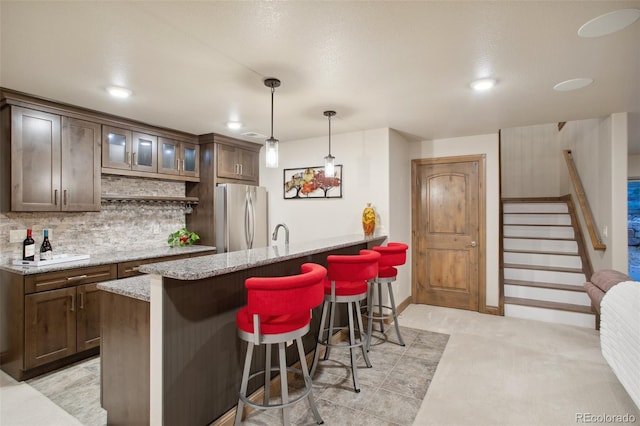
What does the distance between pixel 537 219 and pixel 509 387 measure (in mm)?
3855

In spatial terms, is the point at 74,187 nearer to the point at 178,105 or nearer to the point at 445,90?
the point at 178,105

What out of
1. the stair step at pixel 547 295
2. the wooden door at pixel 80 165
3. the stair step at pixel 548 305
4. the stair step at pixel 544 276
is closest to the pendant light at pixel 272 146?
the wooden door at pixel 80 165

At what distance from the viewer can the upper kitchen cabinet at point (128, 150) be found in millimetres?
3553

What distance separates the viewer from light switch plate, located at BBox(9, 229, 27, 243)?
10.0 ft

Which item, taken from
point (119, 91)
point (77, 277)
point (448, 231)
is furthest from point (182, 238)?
point (448, 231)

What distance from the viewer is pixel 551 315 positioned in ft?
13.5

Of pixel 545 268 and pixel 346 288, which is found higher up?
pixel 346 288

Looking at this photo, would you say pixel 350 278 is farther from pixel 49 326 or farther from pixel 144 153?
pixel 144 153

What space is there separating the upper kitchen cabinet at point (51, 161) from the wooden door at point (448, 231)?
4.09 metres

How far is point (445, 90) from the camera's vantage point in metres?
2.82

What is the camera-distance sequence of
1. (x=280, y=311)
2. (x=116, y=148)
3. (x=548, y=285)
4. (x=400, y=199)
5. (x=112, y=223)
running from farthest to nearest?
1. (x=400, y=199)
2. (x=548, y=285)
3. (x=112, y=223)
4. (x=116, y=148)
5. (x=280, y=311)

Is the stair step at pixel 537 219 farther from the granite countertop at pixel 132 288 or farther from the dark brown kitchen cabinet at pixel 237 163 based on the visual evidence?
the granite countertop at pixel 132 288

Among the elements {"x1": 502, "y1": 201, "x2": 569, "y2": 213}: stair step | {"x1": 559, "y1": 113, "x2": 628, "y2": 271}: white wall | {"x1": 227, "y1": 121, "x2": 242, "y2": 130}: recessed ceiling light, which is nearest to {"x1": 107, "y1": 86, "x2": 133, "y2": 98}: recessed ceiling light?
{"x1": 227, "y1": 121, "x2": 242, "y2": 130}: recessed ceiling light

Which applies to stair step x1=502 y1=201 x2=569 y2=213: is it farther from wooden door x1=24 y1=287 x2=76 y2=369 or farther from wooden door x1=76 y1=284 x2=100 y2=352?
wooden door x1=24 y1=287 x2=76 y2=369
